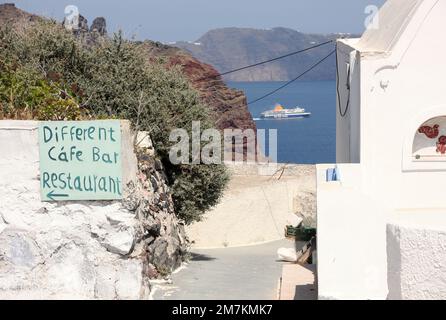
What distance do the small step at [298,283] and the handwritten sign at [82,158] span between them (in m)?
3.36

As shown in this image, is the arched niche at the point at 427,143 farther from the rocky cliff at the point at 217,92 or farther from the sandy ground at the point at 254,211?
the rocky cliff at the point at 217,92

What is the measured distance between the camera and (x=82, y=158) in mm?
13133

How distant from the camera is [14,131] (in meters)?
13.3

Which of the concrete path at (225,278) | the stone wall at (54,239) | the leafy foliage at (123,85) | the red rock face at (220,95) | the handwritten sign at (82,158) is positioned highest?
the red rock face at (220,95)

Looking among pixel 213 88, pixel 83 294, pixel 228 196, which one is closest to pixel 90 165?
pixel 83 294

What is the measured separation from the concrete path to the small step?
0.38m

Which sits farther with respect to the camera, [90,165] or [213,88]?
[213,88]

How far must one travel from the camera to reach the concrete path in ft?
48.6

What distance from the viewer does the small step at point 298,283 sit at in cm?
1321

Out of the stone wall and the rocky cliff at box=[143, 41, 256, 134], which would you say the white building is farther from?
the rocky cliff at box=[143, 41, 256, 134]

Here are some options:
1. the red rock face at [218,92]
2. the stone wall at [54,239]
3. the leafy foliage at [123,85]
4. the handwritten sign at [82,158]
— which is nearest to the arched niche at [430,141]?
the stone wall at [54,239]

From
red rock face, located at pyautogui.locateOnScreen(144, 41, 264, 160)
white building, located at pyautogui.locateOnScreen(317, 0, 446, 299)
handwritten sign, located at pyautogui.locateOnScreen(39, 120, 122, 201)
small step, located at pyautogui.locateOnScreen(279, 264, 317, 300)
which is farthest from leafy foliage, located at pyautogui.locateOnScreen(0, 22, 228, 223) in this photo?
red rock face, located at pyautogui.locateOnScreen(144, 41, 264, 160)
